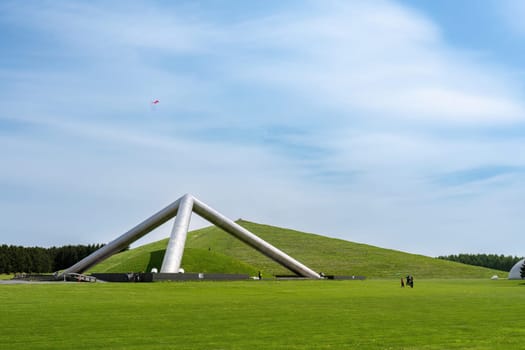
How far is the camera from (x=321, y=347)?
12.4m

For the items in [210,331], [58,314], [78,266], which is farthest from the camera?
[78,266]

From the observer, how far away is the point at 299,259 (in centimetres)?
10556

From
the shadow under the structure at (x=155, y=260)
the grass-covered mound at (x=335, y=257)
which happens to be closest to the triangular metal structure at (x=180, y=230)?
the shadow under the structure at (x=155, y=260)

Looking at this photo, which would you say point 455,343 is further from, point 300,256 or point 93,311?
point 300,256

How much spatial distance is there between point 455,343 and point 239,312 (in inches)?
346

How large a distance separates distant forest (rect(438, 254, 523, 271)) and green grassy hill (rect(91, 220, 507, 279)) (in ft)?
164

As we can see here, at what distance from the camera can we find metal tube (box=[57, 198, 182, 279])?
6116cm

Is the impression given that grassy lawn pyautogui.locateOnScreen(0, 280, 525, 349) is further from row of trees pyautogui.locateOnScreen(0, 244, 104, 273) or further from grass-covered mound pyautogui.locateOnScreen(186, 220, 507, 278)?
row of trees pyautogui.locateOnScreen(0, 244, 104, 273)

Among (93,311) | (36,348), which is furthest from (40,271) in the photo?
(36,348)

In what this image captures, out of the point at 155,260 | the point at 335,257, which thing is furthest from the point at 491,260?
the point at 155,260

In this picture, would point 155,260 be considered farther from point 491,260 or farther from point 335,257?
point 491,260

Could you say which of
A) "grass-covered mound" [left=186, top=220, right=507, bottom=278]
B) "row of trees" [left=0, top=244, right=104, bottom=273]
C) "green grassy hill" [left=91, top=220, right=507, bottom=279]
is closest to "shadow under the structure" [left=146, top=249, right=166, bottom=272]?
"green grassy hill" [left=91, top=220, right=507, bottom=279]

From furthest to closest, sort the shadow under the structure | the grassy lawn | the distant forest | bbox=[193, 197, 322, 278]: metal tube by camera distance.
→ 1. the distant forest
2. the shadow under the structure
3. bbox=[193, 197, 322, 278]: metal tube
4. the grassy lawn

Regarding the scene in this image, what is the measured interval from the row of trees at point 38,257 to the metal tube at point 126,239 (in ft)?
180
